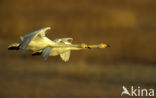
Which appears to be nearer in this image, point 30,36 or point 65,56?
point 30,36

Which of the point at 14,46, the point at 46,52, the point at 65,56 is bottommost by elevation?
the point at 46,52

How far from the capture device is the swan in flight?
24.8 m

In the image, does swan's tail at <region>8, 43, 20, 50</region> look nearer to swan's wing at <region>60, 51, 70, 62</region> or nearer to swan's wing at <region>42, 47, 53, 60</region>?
swan's wing at <region>42, 47, 53, 60</region>

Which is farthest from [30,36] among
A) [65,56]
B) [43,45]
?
[65,56]

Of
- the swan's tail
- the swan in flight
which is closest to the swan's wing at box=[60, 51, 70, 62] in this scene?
the swan in flight

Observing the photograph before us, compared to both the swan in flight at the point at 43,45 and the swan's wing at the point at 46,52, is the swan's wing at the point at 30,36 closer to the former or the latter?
the swan in flight at the point at 43,45

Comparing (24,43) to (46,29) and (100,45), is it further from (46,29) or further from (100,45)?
(100,45)

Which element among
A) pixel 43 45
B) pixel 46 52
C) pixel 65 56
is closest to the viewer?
pixel 46 52

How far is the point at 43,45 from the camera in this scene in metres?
25.4

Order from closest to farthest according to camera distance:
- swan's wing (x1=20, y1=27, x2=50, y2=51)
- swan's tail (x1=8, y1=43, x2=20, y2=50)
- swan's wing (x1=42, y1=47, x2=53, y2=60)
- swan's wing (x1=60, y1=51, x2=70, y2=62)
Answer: swan's wing (x1=42, y1=47, x2=53, y2=60) → swan's wing (x1=20, y1=27, x2=50, y2=51) → swan's tail (x1=8, y1=43, x2=20, y2=50) → swan's wing (x1=60, y1=51, x2=70, y2=62)

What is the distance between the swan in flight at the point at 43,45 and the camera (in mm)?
24797

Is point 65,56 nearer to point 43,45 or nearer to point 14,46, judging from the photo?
point 43,45

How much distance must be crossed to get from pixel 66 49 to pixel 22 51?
2260mm

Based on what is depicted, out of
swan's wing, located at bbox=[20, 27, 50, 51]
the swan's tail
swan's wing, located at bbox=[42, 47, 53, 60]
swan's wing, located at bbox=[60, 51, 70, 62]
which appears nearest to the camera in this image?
swan's wing, located at bbox=[42, 47, 53, 60]
